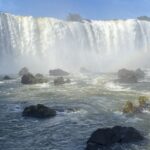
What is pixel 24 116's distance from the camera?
109 feet

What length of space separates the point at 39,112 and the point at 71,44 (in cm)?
5377

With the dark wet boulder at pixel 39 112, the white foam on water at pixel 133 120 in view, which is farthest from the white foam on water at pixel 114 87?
the white foam on water at pixel 133 120

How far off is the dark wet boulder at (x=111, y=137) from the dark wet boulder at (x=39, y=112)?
800cm

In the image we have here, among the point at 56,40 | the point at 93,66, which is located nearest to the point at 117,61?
the point at 93,66

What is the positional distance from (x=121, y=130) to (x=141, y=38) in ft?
236

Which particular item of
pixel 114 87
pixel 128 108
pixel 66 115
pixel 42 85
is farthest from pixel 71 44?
pixel 66 115

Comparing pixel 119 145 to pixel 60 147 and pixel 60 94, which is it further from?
pixel 60 94

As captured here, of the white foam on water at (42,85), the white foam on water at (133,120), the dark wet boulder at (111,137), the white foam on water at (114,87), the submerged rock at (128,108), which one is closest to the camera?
the dark wet boulder at (111,137)

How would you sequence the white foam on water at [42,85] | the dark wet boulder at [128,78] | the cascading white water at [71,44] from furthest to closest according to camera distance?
the cascading white water at [71,44], the dark wet boulder at [128,78], the white foam on water at [42,85]

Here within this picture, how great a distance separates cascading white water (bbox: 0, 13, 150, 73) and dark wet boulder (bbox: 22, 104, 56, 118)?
3972 centimetres

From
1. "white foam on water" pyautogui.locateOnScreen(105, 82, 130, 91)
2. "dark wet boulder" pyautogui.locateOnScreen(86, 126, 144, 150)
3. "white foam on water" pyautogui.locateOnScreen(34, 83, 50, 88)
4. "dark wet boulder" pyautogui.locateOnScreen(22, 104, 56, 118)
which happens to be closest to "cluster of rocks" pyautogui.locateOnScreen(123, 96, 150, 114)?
"dark wet boulder" pyautogui.locateOnScreen(22, 104, 56, 118)

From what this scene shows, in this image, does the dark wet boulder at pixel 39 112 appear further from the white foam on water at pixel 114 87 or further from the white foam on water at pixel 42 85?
the white foam on water at pixel 42 85

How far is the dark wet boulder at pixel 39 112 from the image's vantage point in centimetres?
3312

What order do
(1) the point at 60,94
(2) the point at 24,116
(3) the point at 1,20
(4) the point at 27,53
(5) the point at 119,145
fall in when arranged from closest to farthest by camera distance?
1. (5) the point at 119,145
2. (2) the point at 24,116
3. (1) the point at 60,94
4. (3) the point at 1,20
5. (4) the point at 27,53
